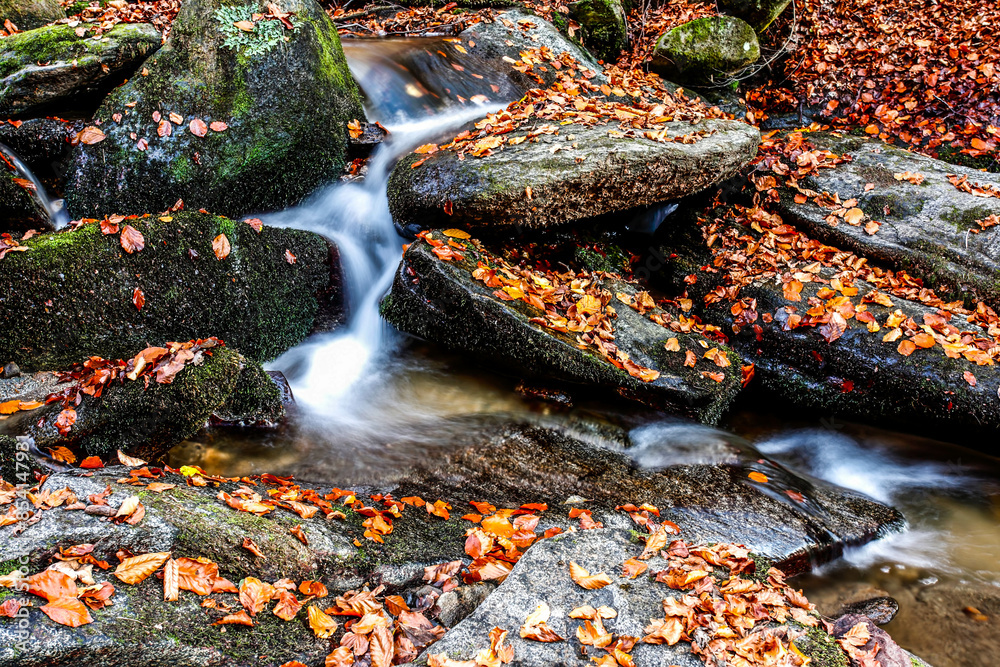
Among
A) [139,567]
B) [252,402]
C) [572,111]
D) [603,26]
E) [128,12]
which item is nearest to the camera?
[139,567]

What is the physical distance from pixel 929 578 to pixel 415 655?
3939 millimetres

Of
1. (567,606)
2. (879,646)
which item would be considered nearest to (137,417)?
(567,606)

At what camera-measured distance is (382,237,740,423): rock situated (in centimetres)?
506

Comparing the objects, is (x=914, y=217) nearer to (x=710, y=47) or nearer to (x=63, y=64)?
(x=710, y=47)

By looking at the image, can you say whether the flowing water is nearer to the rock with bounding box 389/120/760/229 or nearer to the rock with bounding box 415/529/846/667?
the rock with bounding box 389/120/760/229

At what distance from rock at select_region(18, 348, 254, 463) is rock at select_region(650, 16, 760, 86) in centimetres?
904

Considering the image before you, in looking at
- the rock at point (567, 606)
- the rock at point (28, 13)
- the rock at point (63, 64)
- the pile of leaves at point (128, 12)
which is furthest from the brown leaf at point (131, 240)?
the rock at point (28, 13)

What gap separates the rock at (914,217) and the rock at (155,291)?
619 cm

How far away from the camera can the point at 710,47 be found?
9.57m

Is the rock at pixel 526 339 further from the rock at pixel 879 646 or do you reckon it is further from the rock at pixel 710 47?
the rock at pixel 710 47

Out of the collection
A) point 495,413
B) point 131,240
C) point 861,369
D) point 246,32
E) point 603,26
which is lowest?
point 495,413

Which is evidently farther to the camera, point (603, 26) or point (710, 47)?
point (603, 26)

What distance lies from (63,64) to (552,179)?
222 inches

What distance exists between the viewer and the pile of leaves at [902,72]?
8.73 m
